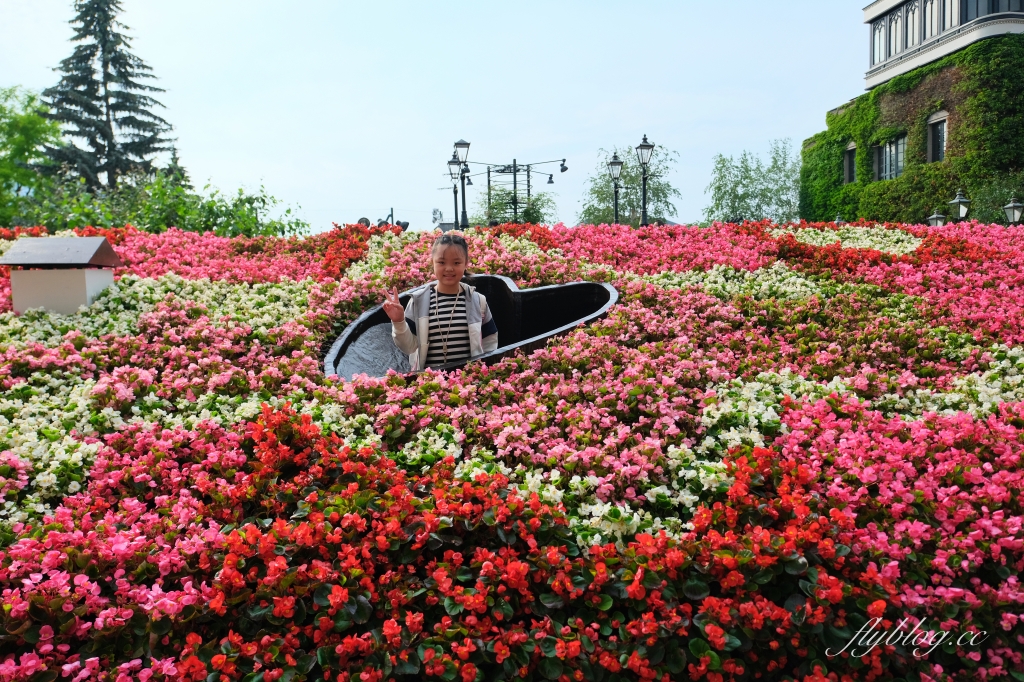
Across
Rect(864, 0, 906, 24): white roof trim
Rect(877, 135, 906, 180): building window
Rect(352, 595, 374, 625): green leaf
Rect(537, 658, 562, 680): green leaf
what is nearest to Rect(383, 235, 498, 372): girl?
Rect(352, 595, 374, 625): green leaf

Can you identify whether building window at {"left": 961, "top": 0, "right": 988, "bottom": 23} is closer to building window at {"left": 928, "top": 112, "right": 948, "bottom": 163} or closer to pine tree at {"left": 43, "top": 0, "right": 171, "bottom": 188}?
building window at {"left": 928, "top": 112, "right": 948, "bottom": 163}

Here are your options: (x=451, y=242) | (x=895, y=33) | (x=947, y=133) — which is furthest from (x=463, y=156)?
(x=895, y=33)

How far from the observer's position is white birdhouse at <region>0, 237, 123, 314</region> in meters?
6.57

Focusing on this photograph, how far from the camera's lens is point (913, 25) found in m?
33.5

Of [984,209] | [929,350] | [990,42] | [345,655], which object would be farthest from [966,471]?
[990,42]

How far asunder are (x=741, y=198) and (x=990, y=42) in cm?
1761

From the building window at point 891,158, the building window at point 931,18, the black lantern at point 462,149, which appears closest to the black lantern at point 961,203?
the building window at point 891,158

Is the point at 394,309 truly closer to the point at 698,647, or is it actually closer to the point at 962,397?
the point at 698,647

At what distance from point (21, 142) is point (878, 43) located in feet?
145

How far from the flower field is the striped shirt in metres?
0.51

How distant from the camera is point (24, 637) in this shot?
8.27 ft

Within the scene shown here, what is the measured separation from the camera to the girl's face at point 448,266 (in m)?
5.29

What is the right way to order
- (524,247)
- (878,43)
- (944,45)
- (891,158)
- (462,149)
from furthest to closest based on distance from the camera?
(878,43) → (891,158) → (944,45) → (462,149) → (524,247)

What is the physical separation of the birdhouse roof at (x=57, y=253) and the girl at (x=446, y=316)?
3.49 metres
